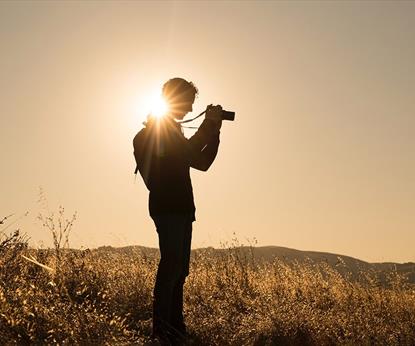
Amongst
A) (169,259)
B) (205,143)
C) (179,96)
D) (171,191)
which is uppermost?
(179,96)

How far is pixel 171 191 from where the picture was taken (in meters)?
4.74

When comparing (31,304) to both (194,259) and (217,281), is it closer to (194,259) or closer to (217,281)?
(217,281)

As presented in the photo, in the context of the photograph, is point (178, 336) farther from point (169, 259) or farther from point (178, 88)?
point (178, 88)

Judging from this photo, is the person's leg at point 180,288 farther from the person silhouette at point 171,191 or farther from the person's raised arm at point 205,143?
the person's raised arm at point 205,143

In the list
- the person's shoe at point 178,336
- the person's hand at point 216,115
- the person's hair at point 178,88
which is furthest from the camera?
the person's hair at point 178,88

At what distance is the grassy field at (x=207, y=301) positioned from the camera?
3.98 meters

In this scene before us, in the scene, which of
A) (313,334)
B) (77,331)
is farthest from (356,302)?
(77,331)

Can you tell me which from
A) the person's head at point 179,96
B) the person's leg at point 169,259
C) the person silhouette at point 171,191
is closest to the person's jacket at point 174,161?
the person silhouette at point 171,191

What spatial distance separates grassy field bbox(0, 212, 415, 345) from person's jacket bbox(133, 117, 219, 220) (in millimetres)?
974

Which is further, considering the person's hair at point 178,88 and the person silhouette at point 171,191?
the person's hair at point 178,88

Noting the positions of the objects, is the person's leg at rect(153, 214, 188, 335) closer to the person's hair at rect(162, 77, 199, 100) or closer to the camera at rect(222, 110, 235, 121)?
the camera at rect(222, 110, 235, 121)

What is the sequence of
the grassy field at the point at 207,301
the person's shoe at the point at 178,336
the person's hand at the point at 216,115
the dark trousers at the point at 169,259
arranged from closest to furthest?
the grassy field at the point at 207,301 → the person's shoe at the point at 178,336 → the dark trousers at the point at 169,259 → the person's hand at the point at 216,115

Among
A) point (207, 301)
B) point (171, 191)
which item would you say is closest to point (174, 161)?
point (171, 191)

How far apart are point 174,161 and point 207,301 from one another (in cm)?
206
